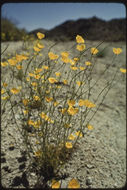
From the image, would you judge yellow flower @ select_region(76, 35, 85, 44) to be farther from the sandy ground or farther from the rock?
the rock

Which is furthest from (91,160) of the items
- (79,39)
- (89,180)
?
(79,39)

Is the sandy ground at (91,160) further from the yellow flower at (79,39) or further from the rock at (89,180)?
the yellow flower at (79,39)

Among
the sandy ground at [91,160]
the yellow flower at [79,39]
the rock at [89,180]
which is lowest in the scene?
the rock at [89,180]

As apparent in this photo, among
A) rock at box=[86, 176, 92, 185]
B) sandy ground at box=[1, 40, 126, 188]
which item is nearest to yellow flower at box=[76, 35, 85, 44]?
sandy ground at box=[1, 40, 126, 188]

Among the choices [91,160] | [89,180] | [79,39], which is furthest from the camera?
[91,160]

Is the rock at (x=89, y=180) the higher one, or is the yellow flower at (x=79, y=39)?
the yellow flower at (x=79, y=39)

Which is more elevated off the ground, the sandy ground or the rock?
the sandy ground

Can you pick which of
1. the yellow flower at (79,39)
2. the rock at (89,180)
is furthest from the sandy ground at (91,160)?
the yellow flower at (79,39)

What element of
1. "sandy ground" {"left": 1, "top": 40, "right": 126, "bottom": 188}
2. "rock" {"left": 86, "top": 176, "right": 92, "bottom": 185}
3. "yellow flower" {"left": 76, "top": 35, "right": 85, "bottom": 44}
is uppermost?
"yellow flower" {"left": 76, "top": 35, "right": 85, "bottom": 44}

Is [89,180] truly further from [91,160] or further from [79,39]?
[79,39]

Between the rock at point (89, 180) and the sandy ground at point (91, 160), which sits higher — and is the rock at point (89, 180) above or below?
below

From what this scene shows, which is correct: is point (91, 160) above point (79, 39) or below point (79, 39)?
below

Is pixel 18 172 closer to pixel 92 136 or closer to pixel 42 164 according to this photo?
pixel 42 164

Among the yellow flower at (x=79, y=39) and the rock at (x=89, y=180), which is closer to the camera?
the yellow flower at (x=79, y=39)
